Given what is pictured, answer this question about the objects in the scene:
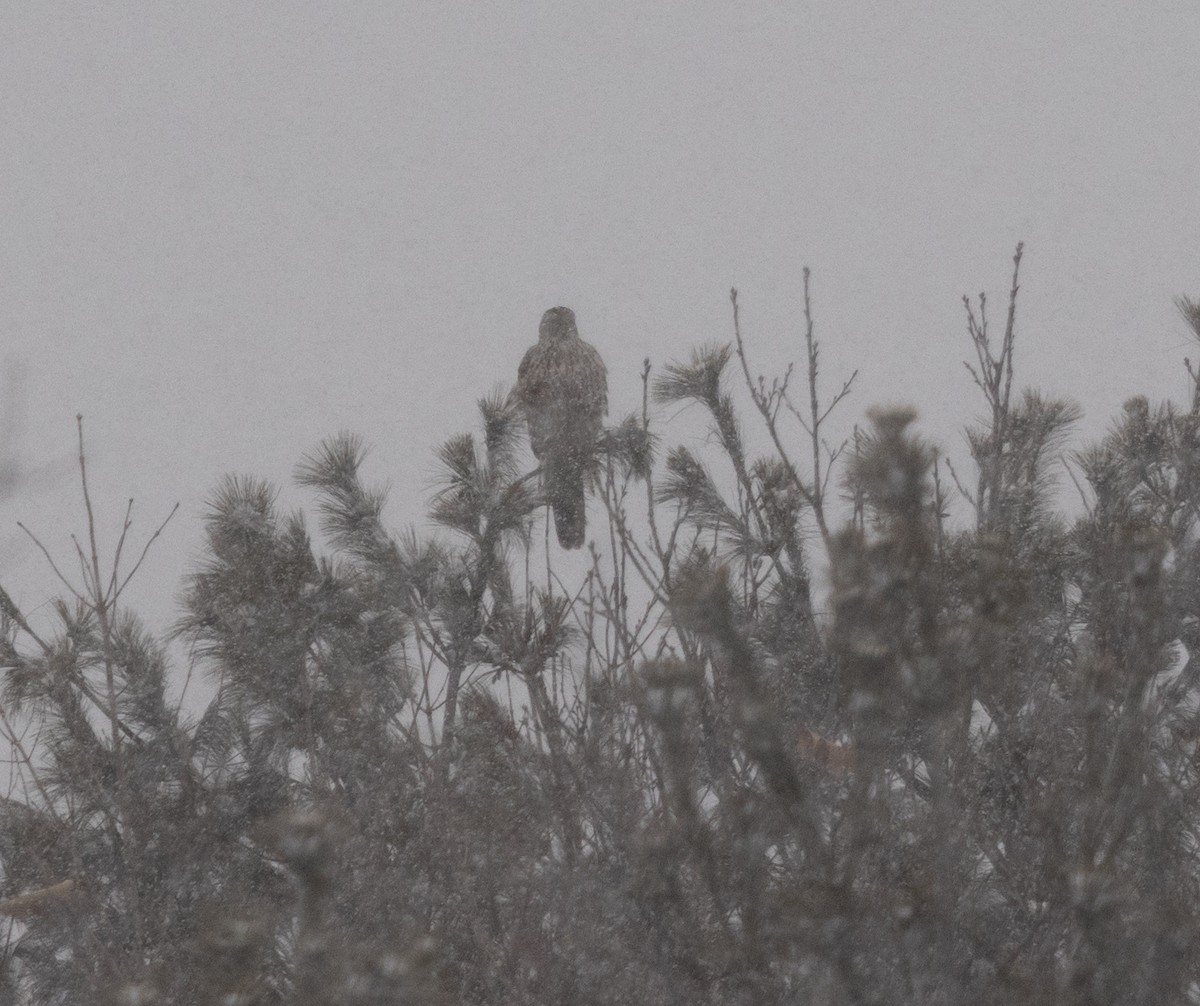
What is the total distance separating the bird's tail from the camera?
16.7 feet

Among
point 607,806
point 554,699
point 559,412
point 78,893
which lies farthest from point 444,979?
point 559,412

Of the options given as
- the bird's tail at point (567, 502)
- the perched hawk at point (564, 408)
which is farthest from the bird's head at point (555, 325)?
the bird's tail at point (567, 502)

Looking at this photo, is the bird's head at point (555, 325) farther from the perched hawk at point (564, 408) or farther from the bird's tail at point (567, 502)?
the bird's tail at point (567, 502)

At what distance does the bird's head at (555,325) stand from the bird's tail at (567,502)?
274 cm

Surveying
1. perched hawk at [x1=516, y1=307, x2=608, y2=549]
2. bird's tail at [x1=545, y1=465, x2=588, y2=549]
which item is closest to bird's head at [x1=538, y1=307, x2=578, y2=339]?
perched hawk at [x1=516, y1=307, x2=608, y2=549]

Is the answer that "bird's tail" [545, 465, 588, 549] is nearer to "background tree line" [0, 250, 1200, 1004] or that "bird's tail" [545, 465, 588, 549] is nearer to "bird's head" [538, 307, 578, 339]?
"background tree line" [0, 250, 1200, 1004]

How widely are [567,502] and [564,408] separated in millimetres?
790

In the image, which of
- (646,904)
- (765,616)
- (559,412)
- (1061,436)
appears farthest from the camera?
(559,412)

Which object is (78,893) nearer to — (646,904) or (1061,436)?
(646,904)

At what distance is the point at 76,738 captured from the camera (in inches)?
167

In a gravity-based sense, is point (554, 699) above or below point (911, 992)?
above

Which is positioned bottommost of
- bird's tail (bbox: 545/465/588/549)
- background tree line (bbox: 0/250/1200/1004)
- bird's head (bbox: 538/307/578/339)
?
background tree line (bbox: 0/250/1200/1004)

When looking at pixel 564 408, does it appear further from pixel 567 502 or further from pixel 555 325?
pixel 555 325

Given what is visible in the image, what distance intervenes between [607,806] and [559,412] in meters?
3.33
